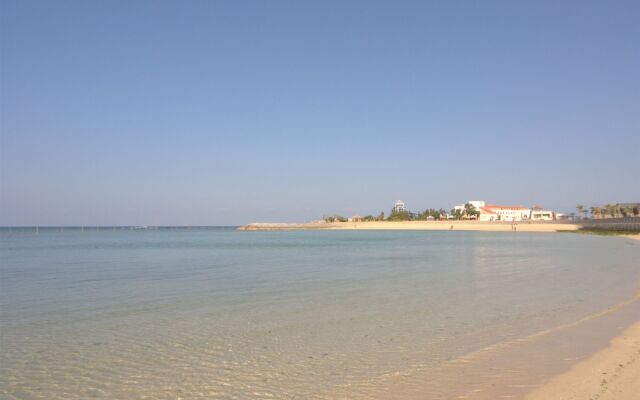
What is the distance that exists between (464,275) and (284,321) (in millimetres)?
11840

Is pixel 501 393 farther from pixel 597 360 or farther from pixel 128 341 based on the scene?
pixel 128 341

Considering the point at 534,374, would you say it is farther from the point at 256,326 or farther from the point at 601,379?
the point at 256,326

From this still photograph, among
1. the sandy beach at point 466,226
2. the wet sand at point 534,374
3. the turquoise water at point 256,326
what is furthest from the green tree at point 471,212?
the wet sand at point 534,374

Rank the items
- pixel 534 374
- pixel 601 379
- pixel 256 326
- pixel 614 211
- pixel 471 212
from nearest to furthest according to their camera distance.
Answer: pixel 601 379, pixel 534 374, pixel 256 326, pixel 614 211, pixel 471 212

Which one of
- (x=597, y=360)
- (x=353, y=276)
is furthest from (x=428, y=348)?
(x=353, y=276)

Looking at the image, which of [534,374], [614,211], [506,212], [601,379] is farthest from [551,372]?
[506,212]

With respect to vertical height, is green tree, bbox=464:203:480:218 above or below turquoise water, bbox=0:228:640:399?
above

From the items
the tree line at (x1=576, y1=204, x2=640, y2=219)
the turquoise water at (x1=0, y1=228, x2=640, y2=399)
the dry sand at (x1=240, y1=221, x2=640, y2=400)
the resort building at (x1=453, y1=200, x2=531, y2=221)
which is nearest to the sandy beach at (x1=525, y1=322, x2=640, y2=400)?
the dry sand at (x1=240, y1=221, x2=640, y2=400)

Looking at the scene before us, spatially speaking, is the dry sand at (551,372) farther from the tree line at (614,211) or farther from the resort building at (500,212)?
the resort building at (500,212)

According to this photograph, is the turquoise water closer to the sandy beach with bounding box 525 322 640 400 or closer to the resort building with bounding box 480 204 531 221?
the sandy beach with bounding box 525 322 640 400

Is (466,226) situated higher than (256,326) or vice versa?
(466,226)

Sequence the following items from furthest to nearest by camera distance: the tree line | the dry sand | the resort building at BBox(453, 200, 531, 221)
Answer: the resort building at BBox(453, 200, 531, 221)
the tree line
the dry sand

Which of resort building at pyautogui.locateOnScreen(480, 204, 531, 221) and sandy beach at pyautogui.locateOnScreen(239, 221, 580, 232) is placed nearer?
sandy beach at pyautogui.locateOnScreen(239, 221, 580, 232)

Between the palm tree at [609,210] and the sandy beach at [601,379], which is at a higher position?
the palm tree at [609,210]
